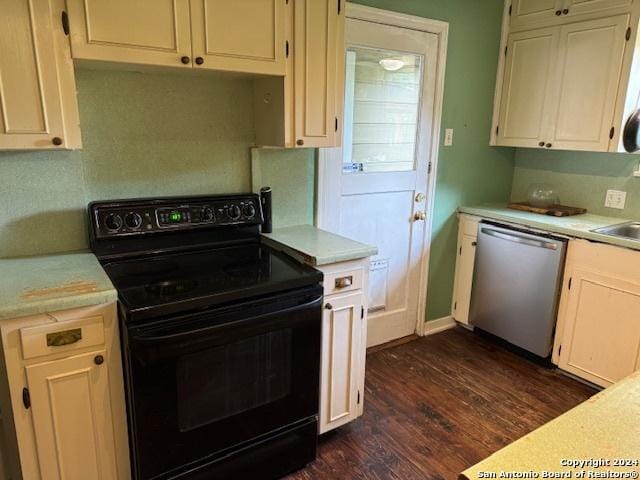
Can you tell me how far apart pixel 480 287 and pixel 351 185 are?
118 centimetres

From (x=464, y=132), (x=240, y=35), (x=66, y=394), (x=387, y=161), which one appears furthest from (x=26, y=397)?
(x=464, y=132)

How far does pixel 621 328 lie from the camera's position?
2459 mm

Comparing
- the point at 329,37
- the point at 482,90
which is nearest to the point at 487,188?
the point at 482,90

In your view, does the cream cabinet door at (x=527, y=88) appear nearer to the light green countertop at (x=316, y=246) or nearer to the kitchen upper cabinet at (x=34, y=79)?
the light green countertop at (x=316, y=246)

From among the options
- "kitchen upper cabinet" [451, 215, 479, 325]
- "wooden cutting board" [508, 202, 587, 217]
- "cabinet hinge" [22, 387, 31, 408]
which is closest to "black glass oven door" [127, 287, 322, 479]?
"cabinet hinge" [22, 387, 31, 408]

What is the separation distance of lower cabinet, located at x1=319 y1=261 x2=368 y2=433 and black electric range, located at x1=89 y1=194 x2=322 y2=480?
10cm

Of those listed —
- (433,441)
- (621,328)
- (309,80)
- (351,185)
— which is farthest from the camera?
(351,185)

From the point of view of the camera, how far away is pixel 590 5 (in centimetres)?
262

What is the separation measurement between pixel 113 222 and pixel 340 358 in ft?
3.63

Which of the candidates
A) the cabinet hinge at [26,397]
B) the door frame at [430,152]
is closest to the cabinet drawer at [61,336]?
the cabinet hinge at [26,397]

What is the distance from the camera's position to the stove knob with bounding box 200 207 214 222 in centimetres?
209

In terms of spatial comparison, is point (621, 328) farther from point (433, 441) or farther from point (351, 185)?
point (351, 185)

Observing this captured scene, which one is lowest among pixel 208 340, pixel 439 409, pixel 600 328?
pixel 439 409

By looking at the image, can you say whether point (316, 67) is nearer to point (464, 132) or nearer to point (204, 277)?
point (204, 277)
